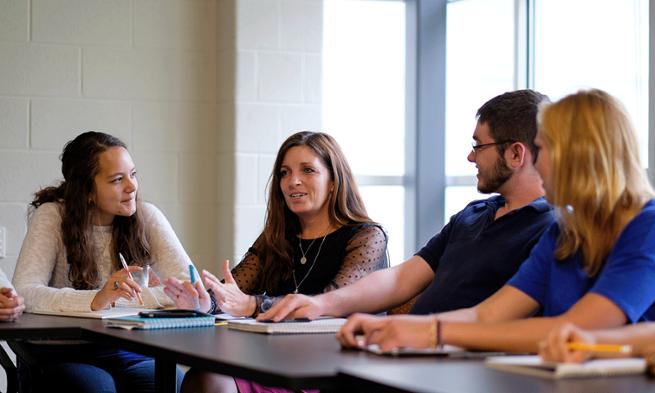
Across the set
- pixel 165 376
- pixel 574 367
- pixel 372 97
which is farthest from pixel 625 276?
pixel 372 97

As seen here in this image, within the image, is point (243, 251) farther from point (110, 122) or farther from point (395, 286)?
point (395, 286)

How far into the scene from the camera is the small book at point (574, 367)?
1578 millimetres

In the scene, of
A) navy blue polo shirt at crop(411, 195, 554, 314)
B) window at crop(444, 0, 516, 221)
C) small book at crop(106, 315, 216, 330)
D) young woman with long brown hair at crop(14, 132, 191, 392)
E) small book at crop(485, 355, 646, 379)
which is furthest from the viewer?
window at crop(444, 0, 516, 221)

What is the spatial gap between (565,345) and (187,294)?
4.64 ft

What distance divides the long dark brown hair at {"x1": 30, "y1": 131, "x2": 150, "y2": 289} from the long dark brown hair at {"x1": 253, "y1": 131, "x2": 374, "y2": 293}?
39cm

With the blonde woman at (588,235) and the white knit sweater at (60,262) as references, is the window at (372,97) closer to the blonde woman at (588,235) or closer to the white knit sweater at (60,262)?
the white knit sweater at (60,262)

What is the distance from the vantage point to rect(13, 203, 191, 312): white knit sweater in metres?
2.94

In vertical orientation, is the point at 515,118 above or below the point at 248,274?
above

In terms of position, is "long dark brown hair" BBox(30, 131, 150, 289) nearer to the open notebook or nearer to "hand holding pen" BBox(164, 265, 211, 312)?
"hand holding pen" BBox(164, 265, 211, 312)

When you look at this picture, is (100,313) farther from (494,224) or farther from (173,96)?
(173,96)

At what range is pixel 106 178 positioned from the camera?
129 inches

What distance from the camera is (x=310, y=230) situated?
3277 mm

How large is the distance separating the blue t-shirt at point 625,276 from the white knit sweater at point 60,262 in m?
1.30

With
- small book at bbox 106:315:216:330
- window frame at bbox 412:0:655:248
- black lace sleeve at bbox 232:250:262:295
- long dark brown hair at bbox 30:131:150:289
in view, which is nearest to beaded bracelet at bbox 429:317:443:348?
small book at bbox 106:315:216:330
